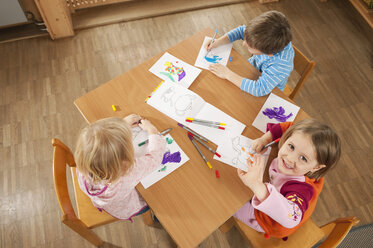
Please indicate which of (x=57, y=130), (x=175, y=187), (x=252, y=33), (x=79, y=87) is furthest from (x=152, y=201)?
(x=79, y=87)

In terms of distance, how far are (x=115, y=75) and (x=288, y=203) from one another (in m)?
1.91

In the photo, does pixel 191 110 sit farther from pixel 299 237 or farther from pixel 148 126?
pixel 299 237

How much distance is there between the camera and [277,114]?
1397mm

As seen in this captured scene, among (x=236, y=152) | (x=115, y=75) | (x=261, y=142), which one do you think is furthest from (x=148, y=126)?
(x=115, y=75)

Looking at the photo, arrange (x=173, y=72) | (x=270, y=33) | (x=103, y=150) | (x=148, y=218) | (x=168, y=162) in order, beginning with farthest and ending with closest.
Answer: (x=148, y=218) < (x=173, y=72) < (x=270, y=33) < (x=168, y=162) < (x=103, y=150)

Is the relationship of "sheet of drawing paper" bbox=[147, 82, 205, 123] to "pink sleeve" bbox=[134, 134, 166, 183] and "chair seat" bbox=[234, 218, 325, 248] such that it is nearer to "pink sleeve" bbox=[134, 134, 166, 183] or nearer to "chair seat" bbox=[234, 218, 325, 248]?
"pink sleeve" bbox=[134, 134, 166, 183]

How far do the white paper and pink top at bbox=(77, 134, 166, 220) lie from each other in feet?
0.60

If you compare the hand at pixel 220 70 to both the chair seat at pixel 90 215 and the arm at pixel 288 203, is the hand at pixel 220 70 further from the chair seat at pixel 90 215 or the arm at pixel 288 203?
the chair seat at pixel 90 215

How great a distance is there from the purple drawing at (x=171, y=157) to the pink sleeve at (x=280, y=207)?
389 millimetres

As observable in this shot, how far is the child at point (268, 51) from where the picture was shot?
1394 millimetres

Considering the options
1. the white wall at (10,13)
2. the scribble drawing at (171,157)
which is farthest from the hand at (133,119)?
the white wall at (10,13)

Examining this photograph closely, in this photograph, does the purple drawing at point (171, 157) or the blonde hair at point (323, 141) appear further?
the purple drawing at point (171, 157)

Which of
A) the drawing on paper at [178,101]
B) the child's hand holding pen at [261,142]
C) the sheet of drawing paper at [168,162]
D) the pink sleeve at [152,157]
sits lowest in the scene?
the child's hand holding pen at [261,142]

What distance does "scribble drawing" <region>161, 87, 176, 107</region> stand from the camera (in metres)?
1.41
